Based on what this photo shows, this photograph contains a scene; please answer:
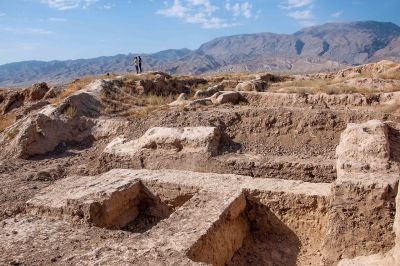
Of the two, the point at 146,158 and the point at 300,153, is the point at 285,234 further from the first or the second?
the point at 146,158

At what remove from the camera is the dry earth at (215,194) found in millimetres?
4121

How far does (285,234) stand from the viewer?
5.17 m

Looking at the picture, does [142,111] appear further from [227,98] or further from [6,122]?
[6,122]

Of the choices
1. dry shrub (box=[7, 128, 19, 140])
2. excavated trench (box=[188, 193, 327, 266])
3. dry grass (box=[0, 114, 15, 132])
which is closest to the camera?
excavated trench (box=[188, 193, 327, 266])

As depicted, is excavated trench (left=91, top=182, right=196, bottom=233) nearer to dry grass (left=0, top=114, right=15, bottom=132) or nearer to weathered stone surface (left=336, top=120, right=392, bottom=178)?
weathered stone surface (left=336, top=120, right=392, bottom=178)

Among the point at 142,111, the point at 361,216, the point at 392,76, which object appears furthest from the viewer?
the point at 392,76

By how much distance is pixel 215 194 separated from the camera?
508cm

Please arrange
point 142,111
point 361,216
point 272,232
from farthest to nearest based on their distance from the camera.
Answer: point 142,111
point 272,232
point 361,216

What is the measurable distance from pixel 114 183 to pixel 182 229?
178 centimetres

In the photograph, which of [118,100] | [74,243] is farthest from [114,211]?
[118,100]

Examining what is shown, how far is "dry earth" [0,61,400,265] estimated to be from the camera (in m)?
4.12

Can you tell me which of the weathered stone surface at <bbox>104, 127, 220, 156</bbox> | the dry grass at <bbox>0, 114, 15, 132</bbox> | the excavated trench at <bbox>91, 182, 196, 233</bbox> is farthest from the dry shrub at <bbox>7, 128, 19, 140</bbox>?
the excavated trench at <bbox>91, 182, 196, 233</bbox>

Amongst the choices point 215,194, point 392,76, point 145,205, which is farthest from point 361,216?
point 392,76

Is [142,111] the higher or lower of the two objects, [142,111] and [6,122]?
the higher
